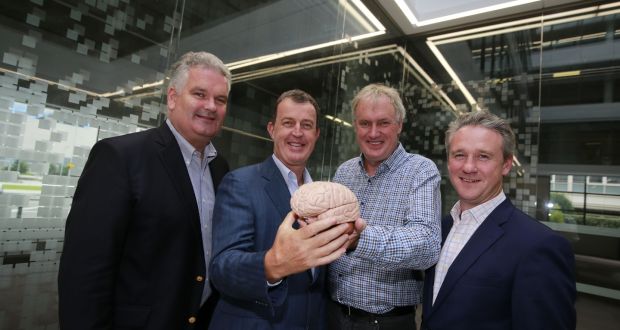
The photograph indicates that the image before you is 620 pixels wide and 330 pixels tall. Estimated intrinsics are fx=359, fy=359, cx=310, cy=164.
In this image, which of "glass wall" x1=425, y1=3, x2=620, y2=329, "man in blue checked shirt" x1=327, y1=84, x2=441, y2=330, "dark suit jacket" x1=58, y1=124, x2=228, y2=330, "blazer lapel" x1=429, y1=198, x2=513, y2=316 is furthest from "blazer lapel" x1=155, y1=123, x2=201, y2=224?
"glass wall" x1=425, y1=3, x2=620, y2=329

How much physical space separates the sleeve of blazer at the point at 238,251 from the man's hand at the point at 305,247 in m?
0.06

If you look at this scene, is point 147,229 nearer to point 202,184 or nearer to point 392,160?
point 202,184

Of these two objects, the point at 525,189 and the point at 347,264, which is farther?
the point at 525,189

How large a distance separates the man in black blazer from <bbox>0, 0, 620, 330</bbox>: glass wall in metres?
0.81

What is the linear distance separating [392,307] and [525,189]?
4020mm

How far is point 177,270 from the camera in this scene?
1317mm

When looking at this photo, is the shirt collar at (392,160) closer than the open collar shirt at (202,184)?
No

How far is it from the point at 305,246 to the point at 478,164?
86 centimetres

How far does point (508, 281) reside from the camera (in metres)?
1.19

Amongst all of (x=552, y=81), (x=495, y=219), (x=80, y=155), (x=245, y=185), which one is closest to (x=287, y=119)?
(x=245, y=185)

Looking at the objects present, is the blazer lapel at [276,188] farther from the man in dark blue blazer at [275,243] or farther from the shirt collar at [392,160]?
the shirt collar at [392,160]

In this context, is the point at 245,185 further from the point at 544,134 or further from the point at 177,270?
the point at 544,134

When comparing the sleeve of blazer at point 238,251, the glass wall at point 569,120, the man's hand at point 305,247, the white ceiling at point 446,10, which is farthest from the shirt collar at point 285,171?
→ the glass wall at point 569,120

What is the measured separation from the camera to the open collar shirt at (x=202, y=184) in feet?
4.78
